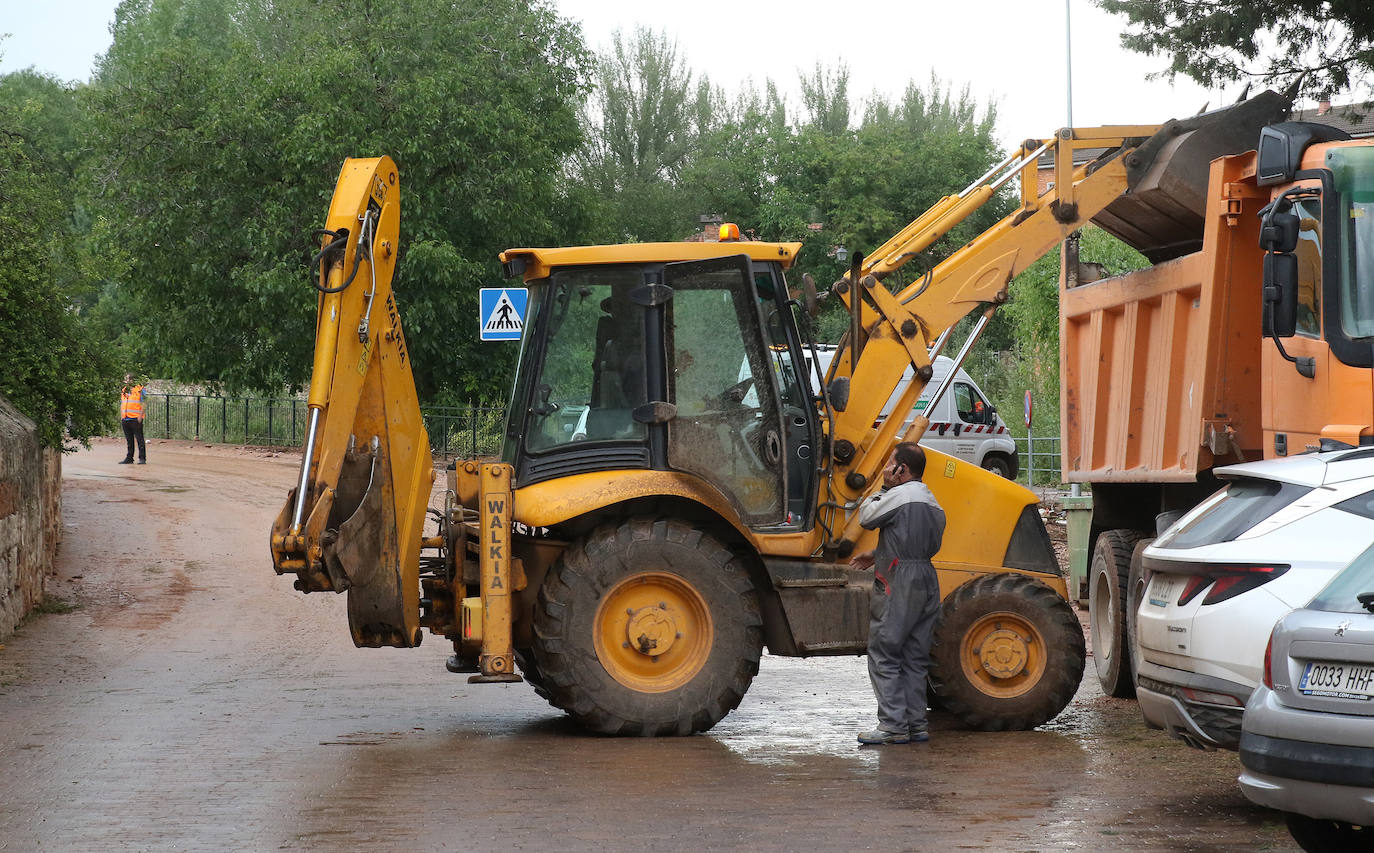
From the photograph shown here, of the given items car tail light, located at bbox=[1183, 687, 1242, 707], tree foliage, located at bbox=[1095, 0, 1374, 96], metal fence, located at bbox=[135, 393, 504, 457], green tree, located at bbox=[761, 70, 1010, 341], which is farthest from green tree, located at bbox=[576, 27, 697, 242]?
car tail light, located at bbox=[1183, 687, 1242, 707]

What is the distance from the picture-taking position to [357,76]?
103 feet

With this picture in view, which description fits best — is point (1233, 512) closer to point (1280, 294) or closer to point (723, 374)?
point (1280, 294)

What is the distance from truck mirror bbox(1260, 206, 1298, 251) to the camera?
26.1ft

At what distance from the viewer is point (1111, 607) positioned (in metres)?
11.1

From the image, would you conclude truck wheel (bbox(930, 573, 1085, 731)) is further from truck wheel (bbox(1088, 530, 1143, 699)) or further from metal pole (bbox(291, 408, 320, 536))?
metal pole (bbox(291, 408, 320, 536))

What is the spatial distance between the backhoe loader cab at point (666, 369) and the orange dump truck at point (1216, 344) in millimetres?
2400

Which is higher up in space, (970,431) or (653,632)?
(970,431)

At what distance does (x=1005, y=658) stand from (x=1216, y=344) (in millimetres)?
2166

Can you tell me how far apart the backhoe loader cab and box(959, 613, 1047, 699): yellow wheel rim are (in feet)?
4.40

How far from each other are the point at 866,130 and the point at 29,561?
40088mm

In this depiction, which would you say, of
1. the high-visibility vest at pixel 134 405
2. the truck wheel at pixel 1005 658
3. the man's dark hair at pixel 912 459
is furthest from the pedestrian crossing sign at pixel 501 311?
the high-visibility vest at pixel 134 405

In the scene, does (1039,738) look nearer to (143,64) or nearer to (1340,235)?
(1340,235)

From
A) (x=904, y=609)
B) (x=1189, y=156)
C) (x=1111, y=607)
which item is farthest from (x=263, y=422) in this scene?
(x=904, y=609)

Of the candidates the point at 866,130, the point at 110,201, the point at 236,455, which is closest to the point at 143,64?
the point at 110,201
